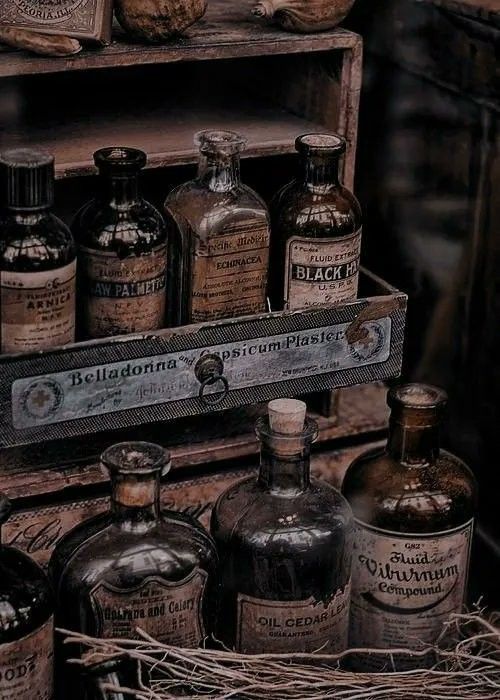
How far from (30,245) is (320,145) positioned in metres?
0.34

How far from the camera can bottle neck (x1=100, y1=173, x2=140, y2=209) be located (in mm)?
1316

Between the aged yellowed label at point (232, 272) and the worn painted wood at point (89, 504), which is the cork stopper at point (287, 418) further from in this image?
the worn painted wood at point (89, 504)

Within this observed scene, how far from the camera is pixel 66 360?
1.30 m

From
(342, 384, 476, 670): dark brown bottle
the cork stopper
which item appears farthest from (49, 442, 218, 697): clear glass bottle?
(342, 384, 476, 670): dark brown bottle

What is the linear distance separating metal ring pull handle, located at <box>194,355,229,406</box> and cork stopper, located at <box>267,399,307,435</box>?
0.10 meters

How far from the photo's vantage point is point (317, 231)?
1.42 m

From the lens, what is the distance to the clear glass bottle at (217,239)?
1.37 meters

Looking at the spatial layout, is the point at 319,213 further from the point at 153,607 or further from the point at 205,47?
the point at 153,607

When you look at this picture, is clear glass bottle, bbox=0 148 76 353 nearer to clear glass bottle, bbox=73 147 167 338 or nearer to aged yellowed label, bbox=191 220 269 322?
clear glass bottle, bbox=73 147 167 338

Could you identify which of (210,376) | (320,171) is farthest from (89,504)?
(320,171)

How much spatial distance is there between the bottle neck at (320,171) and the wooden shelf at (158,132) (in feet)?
0.30

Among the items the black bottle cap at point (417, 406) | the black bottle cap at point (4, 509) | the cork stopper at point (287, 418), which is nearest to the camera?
the black bottle cap at point (4, 509)

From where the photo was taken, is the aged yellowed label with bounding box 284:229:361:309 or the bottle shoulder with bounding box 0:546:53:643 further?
the aged yellowed label with bounding box 284:229:361:309

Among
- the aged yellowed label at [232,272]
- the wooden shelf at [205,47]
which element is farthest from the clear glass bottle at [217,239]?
the wooden shelf at [205,47]
